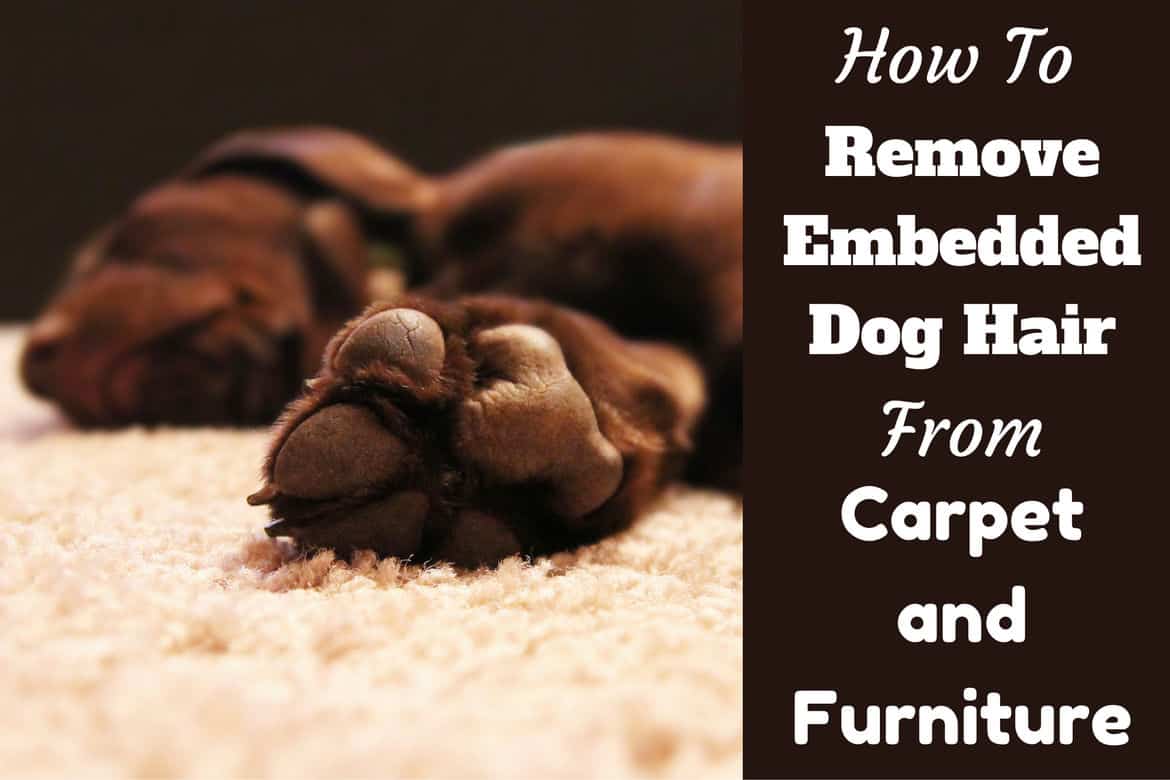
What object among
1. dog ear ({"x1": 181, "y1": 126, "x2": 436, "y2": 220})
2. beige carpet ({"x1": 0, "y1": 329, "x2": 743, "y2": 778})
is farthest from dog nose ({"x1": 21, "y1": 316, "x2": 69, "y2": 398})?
beige carpet ({"x1": 0, "y1": 329, "x2": 743, "y2": 778})

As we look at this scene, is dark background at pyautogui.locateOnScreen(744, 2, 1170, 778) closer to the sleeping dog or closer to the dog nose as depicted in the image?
the sleeping dog

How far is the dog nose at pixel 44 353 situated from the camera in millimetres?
1150

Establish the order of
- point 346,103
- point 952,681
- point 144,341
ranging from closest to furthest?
point 952,681, point 144,341, point 346,103

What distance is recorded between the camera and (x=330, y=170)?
50.5 inches

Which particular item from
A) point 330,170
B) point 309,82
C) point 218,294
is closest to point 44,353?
point 218,294

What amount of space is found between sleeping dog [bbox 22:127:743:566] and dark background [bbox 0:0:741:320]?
0.80 m

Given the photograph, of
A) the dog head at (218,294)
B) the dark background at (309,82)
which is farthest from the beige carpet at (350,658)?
the dark background at (309,82)

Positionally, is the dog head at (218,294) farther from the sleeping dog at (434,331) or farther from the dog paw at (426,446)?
the dog paw at (426,446)

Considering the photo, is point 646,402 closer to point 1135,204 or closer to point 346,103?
point 1135,204

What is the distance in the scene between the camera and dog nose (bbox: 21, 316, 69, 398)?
1150 millimetres

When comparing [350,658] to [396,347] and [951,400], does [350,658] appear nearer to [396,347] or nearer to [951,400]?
[396,347]

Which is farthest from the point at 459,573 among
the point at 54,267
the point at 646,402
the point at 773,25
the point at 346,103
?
the point at 54,267

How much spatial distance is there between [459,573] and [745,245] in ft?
0.79

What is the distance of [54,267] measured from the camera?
8.70 ft
